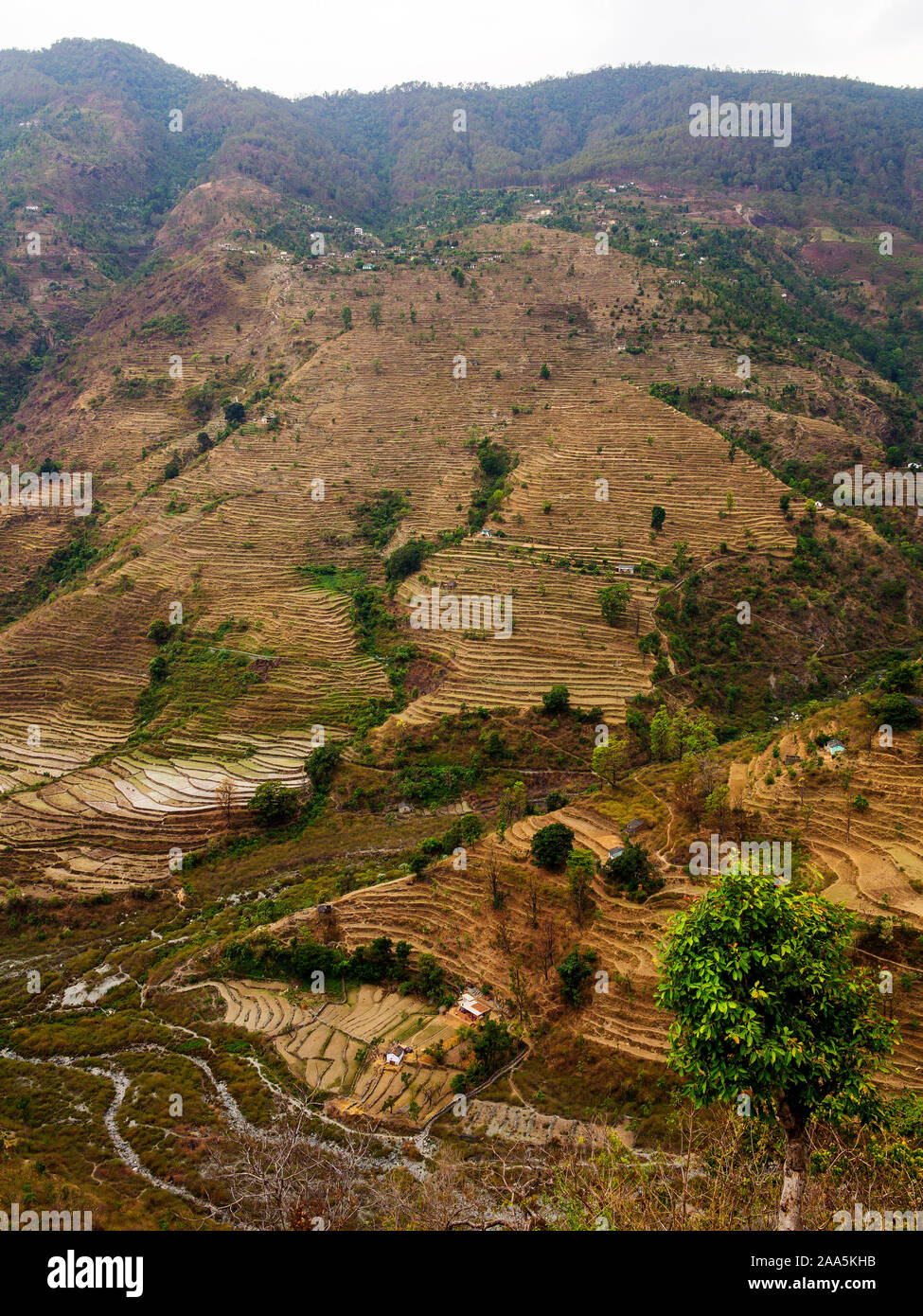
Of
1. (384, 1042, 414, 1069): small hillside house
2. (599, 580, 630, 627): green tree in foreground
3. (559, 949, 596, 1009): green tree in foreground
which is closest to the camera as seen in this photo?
(559, 949, 596, 1009): green tree in foreground

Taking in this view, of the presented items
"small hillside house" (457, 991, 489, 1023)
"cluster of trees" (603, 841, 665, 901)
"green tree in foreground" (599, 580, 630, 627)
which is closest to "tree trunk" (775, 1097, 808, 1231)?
"cluster of trees" (603, 841, 665, 901)

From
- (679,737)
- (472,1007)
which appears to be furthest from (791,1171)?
(679,737)

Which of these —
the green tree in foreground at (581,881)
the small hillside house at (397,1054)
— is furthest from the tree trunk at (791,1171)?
the small hillside house at (397,1054)

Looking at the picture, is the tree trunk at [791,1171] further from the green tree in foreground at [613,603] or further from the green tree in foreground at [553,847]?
the green tree in foreground at [613,603]

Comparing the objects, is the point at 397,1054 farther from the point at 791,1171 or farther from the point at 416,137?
the point at 416,137

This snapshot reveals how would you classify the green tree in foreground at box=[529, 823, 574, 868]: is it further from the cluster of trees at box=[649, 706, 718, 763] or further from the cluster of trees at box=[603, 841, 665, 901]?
the cluster of trees at box=[649, 706, 718, 763]

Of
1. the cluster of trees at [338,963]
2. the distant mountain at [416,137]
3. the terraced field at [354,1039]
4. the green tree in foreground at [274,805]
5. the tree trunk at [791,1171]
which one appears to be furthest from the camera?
the distant mountain at [416,137]
